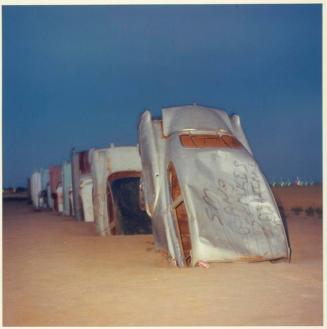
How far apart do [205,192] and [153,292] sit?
231 cm

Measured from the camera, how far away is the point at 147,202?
832 cm

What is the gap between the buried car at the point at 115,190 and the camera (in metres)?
11.5

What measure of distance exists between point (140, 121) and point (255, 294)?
461 centimetres

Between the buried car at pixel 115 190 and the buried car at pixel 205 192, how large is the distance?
9.94 ft

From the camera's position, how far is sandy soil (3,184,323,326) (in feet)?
14.4

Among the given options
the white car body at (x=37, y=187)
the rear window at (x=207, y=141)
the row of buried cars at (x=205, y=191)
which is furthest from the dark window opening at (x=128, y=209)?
the white car body at (x=37, y=187)

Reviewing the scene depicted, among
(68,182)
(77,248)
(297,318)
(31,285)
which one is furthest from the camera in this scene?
(68,182)

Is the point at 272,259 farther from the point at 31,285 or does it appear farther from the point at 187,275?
the point at 31,285

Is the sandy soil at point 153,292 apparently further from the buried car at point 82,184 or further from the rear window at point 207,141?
the buried car at point 82,184

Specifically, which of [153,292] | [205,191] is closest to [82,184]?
[205,191]

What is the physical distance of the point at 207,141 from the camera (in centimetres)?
780

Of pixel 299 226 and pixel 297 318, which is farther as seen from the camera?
pixel 299 226

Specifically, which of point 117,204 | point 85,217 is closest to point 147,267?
point 117,204

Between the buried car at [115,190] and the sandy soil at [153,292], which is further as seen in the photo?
the buried car at [115,190]
